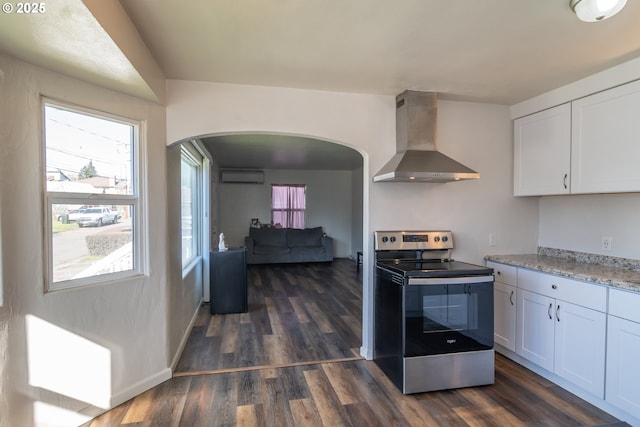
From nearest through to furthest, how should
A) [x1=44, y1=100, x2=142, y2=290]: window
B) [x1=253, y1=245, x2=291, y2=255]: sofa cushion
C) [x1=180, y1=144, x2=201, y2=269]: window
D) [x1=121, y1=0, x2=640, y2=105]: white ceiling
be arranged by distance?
[x1=121, y1=0, x2=640, y2=105]: white ceiling < [x1=44, y1=100, x2=142, y2=290]: window < [x1=180, y1=144, x2=201, y2=269]: window < [x1=253, y1=245, x2=291, y2=255]: sofa cushion

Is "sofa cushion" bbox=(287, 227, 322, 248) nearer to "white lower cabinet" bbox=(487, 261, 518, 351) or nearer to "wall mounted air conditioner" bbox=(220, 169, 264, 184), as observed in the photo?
"wall mounted air conditioner" bbox=(220, 169, 264, 184)

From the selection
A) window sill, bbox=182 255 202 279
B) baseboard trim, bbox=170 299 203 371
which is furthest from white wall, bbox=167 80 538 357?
baseboard trim, bbox=170 299 203 371

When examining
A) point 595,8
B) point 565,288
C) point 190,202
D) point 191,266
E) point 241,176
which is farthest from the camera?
point 241,176

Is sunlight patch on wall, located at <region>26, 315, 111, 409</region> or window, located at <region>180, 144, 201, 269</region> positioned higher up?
Answer: window, located at <region>180, 144, 201, 269</region>

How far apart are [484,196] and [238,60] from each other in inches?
98.2

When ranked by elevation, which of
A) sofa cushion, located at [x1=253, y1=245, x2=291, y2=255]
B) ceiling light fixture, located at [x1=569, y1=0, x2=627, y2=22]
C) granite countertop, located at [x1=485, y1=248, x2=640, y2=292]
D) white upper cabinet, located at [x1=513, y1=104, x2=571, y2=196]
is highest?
ceiling light fixture, located at [x1=569, y1=0, x2=627, y2=22]

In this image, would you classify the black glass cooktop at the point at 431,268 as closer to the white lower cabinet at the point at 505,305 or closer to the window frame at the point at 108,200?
the white lower cabinet at the point at 505,305

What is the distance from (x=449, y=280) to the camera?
93.3 inches

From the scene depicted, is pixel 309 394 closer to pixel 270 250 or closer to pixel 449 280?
pixel 449 280

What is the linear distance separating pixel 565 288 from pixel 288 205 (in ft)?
21.9

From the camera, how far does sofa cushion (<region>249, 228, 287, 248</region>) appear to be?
24.7 feet

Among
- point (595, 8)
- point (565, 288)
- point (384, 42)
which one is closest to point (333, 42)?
point (384, 42)

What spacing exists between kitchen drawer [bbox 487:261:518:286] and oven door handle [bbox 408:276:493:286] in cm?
47

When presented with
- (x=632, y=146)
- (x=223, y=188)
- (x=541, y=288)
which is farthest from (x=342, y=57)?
(x=223, y=188)
